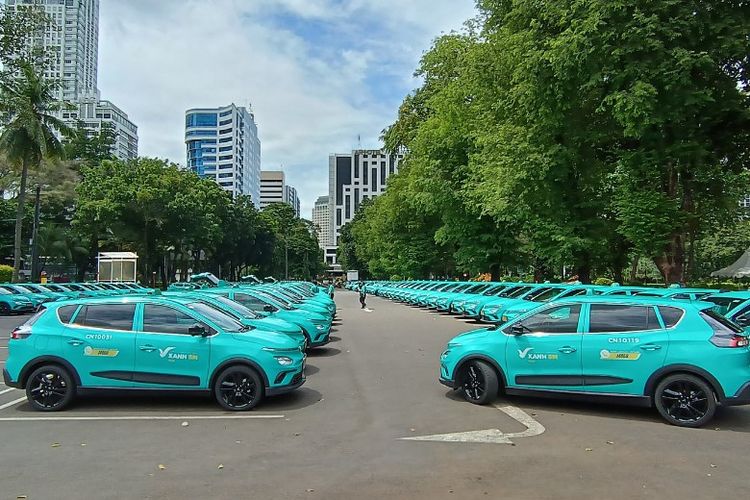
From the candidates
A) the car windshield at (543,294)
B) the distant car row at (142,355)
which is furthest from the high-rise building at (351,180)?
the distant car row at (142,355)

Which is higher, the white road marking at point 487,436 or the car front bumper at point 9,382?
the car front bumper at point 9,382

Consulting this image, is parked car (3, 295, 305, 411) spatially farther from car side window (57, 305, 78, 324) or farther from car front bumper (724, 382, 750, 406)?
car front bumper (724, 382, 750, 406)

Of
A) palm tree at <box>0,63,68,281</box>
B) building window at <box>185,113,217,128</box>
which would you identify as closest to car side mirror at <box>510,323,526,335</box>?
palm tree at <box>0,63,68,281</box>

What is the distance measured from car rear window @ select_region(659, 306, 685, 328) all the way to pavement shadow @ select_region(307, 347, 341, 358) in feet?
25.6

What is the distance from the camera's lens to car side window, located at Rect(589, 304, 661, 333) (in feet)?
26.1

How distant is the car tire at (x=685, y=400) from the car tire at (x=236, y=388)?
202 inches

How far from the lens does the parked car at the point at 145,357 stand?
26.9 feet

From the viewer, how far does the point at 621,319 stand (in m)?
8.07

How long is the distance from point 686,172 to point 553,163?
3.98 meters

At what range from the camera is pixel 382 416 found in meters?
7.94

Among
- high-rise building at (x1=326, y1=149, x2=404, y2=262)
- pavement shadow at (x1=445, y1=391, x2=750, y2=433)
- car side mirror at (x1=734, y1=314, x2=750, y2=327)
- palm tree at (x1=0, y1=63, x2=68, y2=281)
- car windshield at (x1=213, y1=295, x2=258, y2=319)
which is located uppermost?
high-rise building at (x1=326, y1=149, x2=404, y2=262)

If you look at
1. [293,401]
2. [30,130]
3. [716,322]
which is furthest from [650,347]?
[30,130]

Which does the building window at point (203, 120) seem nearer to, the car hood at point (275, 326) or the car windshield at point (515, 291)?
the car windshield at point (515, 291)

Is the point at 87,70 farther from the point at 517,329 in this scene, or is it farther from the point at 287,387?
the point at 517,329
